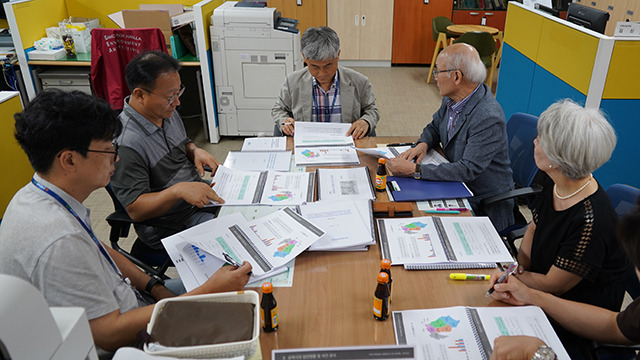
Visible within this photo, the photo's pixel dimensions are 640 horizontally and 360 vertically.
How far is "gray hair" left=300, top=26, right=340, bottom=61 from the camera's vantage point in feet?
8.34

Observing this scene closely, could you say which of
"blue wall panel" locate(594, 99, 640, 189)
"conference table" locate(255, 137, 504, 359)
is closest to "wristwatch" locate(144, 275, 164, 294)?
"conference table" locate(255, 137, 504, 359)

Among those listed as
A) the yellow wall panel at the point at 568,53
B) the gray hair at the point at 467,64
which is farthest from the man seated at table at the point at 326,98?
the yellow wall panel at the point at 568,53

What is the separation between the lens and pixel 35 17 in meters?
4.38

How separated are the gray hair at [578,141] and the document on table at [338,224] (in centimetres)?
66

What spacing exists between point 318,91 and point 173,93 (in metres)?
1.10

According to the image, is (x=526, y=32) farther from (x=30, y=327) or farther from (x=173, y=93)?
(x=30, y=327)

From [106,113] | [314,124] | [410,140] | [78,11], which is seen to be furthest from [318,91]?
[78,11]

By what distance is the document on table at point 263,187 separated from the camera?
1.86 metres

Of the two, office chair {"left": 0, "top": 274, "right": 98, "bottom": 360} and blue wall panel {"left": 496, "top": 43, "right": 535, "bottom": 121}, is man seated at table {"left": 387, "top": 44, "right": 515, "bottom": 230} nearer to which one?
office chair {"left": 0, "top": 274, "right": 98, "bottom": 360}

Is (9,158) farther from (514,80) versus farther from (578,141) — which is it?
(514,80)

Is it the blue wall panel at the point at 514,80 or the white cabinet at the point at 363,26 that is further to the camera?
the white cabinet at the point at 363,26

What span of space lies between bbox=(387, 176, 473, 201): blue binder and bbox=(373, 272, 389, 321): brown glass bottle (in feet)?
2.25

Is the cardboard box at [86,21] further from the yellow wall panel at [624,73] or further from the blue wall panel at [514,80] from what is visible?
the yellow wall panel at [624,73]

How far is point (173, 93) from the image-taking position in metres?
1.96
